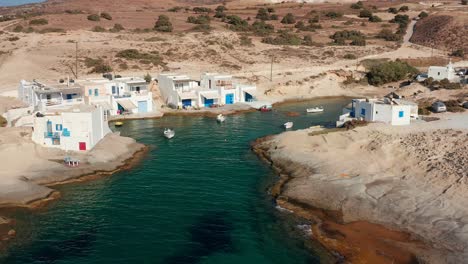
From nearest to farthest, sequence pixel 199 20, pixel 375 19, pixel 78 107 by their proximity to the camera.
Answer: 1. pixel 78 107
2. pixel 199 20
3. pixel 375 19

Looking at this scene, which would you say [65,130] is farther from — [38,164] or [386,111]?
[386,111]

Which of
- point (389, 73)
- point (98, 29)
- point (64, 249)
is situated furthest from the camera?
point (98, 29)

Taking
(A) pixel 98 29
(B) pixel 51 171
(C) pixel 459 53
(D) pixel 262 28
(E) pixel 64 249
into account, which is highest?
(D) pixel 262 28

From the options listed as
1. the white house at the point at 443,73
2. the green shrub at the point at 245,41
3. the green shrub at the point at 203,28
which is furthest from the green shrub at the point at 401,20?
the white house at the point at 443,73

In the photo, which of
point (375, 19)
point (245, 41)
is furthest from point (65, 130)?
point (375, 19)

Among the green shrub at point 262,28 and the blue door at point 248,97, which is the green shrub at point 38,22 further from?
the blue door at point 248,97

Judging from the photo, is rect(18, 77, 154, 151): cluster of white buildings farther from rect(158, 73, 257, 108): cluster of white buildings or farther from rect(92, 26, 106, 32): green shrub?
rect(92, 26, 106, 32): green shrub

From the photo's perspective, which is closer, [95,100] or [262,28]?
[95,100]
